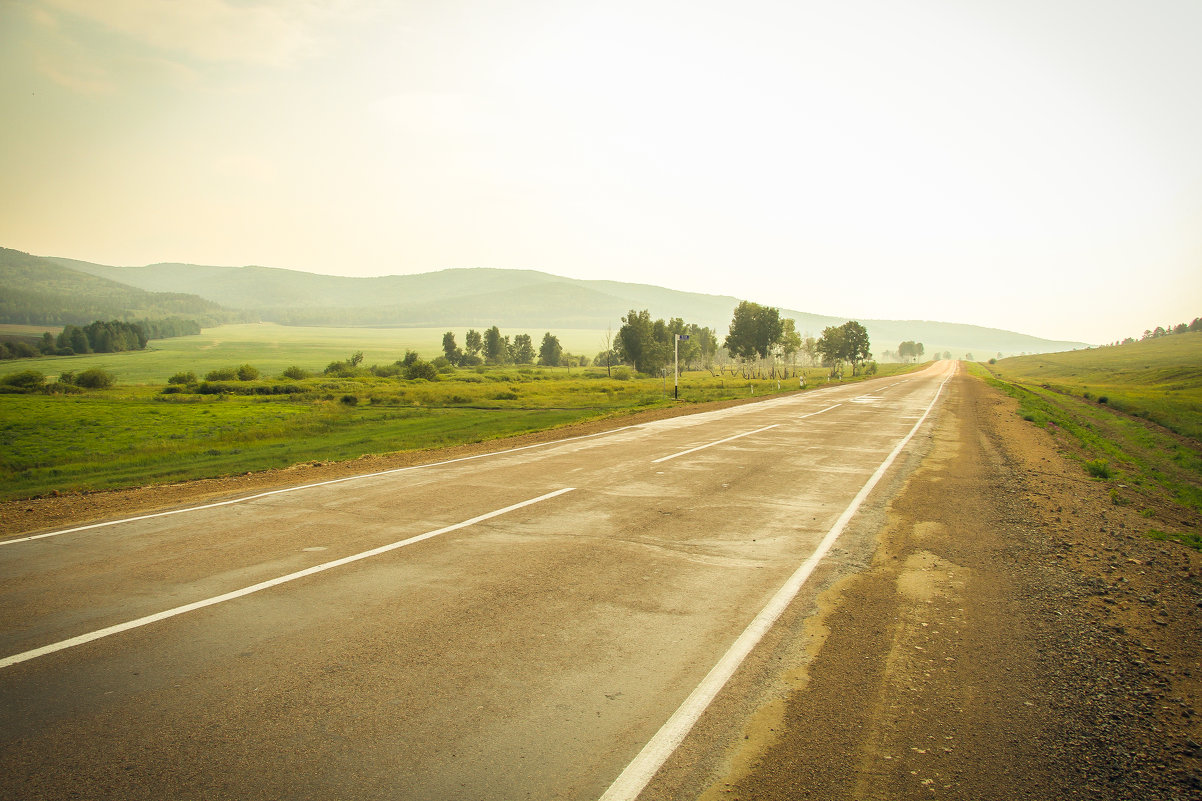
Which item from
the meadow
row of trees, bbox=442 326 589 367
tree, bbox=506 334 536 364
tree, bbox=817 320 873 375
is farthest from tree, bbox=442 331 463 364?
tree, bbox=817 320 873 375

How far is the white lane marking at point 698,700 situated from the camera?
2889 mm

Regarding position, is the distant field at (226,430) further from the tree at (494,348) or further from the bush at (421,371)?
the tree at (494,348)

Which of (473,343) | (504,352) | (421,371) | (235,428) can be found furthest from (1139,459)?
(473,343)

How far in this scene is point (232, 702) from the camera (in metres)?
3.61

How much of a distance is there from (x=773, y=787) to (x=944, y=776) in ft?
3.01

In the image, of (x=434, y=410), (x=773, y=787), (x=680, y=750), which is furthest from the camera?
(x=434, y=410)

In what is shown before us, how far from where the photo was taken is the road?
3.02m

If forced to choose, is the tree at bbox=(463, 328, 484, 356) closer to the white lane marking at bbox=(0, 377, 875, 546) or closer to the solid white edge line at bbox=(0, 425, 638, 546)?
the white lane marking at bbox=(0, 377, 875, 546)

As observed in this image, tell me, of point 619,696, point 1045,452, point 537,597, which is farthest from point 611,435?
point 619,696

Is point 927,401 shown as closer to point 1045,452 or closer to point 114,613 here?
point 1045,452

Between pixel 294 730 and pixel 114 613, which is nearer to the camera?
pixel 294 730

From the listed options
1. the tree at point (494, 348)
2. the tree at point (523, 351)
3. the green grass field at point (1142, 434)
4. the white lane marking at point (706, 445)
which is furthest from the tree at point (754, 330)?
the tree at point (523, 351)

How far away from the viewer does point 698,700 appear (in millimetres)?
3621

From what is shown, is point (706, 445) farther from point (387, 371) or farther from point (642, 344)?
point (387, 371)
